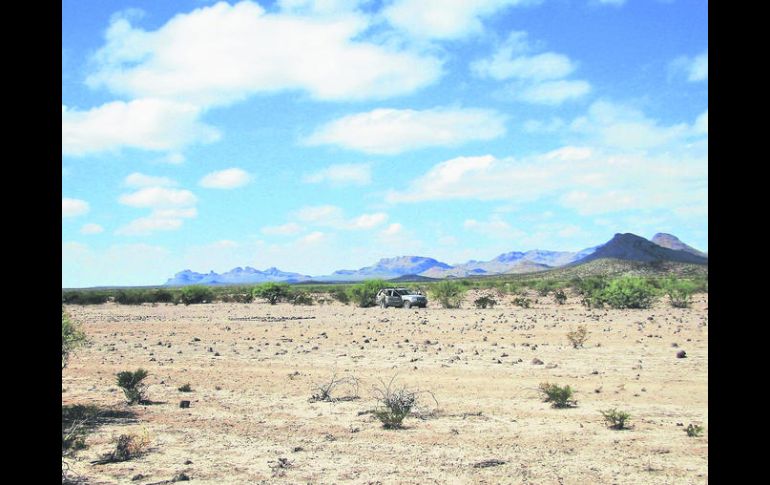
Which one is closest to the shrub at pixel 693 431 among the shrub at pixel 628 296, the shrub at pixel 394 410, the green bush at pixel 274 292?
the shrub at pixel 394 410

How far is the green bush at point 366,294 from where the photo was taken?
170 ft

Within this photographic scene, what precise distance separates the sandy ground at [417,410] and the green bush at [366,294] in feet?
81.1

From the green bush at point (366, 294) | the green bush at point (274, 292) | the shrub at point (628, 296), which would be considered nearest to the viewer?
the shrub at point (628, 296)

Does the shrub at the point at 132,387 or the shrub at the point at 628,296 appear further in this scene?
the shrub at the point at 628,296

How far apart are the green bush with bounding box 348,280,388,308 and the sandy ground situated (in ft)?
81.1

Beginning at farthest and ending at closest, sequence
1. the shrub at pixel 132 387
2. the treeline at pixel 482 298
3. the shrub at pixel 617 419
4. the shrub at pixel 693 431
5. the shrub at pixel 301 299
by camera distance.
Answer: the shrub at pixel 301 299
the treeline at pixel 482 298
the shrub at pixel 132 387
the shrub at pixel 617 419
the shrub at pixel 693 431

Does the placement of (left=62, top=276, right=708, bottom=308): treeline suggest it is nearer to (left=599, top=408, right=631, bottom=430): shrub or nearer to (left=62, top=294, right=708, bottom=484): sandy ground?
(left=62, top=294, right=708, bottom=484): sandy ground

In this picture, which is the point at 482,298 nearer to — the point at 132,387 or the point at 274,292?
the point at 274,292

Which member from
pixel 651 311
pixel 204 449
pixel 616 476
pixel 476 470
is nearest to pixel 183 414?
pixel 204 449

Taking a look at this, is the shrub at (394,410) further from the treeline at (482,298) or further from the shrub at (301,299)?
the shrub at (301,299)

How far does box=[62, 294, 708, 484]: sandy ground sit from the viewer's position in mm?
8648

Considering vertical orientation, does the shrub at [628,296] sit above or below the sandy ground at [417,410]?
above

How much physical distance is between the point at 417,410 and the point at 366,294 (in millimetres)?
40023

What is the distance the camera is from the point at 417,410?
12.2m
